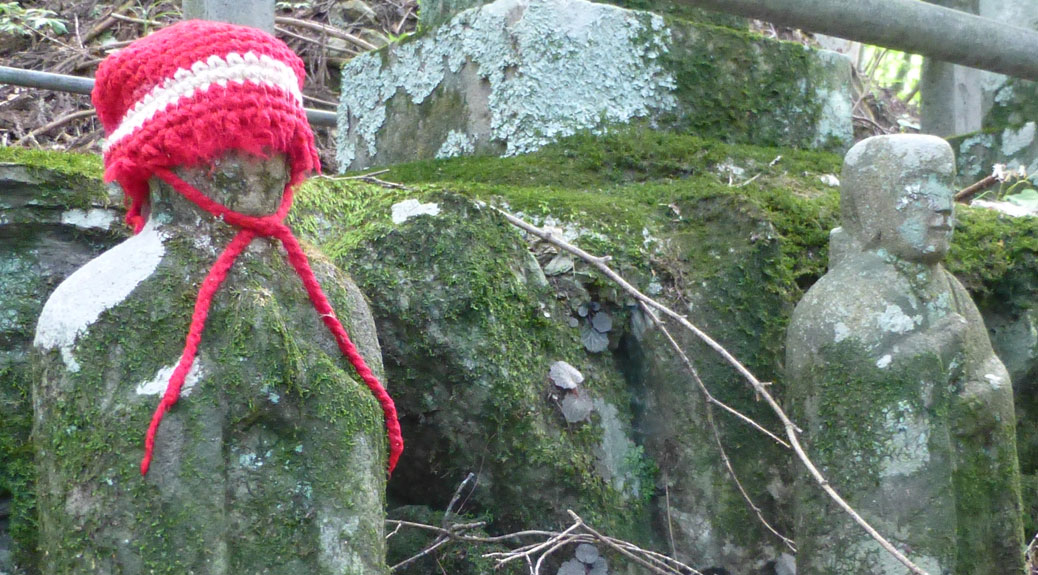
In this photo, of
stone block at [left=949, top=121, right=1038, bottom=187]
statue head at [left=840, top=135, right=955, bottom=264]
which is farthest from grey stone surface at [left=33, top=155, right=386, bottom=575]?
stone block at [left=949, top=121, right=1038, bottom=187]

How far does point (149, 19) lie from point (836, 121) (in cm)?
419

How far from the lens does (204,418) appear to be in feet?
5.88

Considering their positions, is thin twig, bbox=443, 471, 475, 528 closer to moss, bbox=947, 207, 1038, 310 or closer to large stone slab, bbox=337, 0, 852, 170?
large stone slab, bbox=337, 0, 852, 170

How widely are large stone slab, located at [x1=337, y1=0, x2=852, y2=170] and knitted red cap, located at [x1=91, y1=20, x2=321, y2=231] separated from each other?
5.71ft

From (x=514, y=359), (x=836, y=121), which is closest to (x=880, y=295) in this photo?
(x=514, y=359)

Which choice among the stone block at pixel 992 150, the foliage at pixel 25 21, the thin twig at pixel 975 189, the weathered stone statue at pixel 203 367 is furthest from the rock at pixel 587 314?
the foliage at pixel 25 21

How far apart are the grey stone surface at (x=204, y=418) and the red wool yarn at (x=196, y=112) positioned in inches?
1.1

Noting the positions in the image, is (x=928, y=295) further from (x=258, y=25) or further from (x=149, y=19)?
(x=149, y=19)

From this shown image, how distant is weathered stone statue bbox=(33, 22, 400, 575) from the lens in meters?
1.74

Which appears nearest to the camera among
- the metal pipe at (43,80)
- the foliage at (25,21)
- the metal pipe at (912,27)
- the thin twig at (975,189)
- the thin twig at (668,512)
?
the thin twig at (668,512)

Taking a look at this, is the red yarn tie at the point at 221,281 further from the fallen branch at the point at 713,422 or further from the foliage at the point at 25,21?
the foliage at the point at 25,21

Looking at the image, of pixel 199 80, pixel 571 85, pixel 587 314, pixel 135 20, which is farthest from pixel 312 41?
pixel 199 80

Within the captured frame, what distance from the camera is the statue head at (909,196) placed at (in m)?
2.85

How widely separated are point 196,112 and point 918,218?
1.84m
